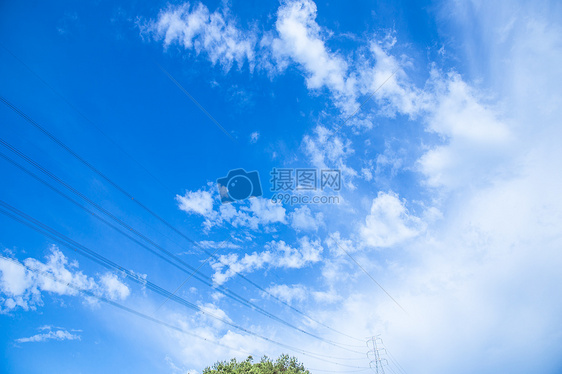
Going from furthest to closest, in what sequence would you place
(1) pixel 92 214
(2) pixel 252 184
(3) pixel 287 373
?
(3) pixel 287 373
(2) pixel 252 184
(1) pixel 92 214

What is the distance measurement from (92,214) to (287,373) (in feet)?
83.0

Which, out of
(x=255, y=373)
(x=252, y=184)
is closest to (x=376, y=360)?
(x=255, y=373)

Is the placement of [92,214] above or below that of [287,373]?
above

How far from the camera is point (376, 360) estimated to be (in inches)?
2010

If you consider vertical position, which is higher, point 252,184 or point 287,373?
point 252,184

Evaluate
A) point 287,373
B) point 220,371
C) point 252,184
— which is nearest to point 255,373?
point 220,371

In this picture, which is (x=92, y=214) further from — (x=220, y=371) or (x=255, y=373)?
(x=255, y=373)

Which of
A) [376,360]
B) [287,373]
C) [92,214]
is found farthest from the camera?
[376,360]

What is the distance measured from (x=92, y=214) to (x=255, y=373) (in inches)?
794

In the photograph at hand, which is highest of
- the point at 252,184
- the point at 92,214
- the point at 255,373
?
the point at 252,184

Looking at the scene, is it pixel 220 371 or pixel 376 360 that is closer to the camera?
pixel 220 371

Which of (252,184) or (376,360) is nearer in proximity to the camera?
(252,184)

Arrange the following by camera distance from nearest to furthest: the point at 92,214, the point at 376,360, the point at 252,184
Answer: the point at 92,214
the point at 252,184
the point at 376,360

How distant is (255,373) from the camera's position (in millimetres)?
23734
